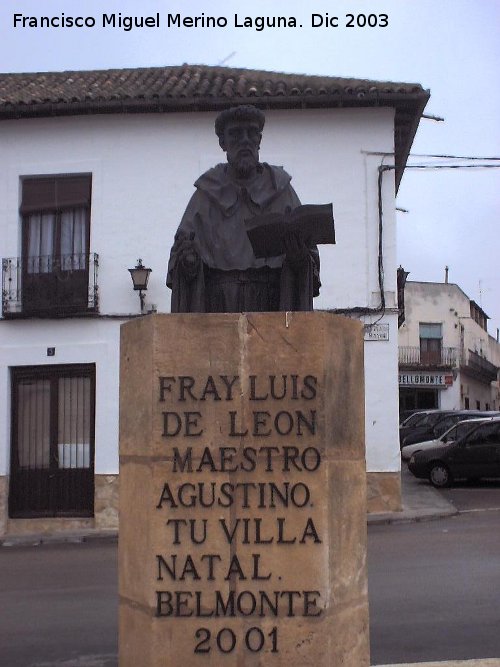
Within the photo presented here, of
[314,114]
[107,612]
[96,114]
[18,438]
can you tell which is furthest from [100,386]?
[107,612]

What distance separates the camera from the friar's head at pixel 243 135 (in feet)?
16.0

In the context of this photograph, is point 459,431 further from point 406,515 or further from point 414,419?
point 414,419

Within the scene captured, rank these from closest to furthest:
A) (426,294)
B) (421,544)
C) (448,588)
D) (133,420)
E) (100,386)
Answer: (133,420)
(448,588)
(421,544)
(100,386)
(426,294)

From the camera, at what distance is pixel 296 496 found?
423cm

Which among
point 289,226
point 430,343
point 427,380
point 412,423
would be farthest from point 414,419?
point 289,226

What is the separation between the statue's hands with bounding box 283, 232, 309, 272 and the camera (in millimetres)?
4555

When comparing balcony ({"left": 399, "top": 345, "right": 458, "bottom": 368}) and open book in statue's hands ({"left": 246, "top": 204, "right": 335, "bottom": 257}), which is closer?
open book in statue's hands ({"left": 246, "top": 204, "right": 335, "bottom": 257})

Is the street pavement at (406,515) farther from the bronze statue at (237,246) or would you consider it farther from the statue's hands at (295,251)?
the statue's hands at (295,251)

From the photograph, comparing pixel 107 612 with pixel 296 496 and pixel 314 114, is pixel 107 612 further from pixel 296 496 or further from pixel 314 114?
pixel 314 114

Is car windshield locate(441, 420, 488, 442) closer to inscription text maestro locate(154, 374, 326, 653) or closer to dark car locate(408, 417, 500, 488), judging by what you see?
dark car locate(408, 417, 500, 488)

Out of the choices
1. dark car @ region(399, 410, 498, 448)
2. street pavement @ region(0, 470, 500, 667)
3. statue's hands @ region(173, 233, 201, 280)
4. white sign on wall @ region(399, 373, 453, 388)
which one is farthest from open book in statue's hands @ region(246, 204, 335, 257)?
white sign on wall @ region(399, 373, 453, 388)

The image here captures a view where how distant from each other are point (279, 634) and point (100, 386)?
10603 mm

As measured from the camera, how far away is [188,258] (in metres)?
4.67

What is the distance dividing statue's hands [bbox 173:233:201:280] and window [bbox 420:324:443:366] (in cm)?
4048
